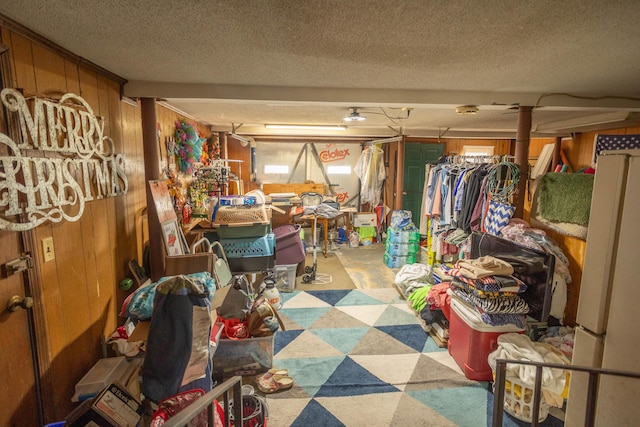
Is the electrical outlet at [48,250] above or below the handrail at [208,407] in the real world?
above

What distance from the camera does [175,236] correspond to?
291cm

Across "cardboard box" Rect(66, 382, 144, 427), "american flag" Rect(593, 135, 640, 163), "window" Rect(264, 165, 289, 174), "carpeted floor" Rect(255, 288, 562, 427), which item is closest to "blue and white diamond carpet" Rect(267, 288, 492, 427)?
"carpeted floor" Rect(255, 288, 562, 427)

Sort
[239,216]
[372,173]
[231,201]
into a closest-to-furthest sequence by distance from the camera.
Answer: [239,216]
[231,201]
[372,173]

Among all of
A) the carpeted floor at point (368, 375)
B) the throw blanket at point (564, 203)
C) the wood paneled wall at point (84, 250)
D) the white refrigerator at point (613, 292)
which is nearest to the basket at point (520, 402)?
the carpeted floor at point (368, 375)

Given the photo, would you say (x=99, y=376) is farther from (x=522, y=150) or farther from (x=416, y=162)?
(x=416, y=162)

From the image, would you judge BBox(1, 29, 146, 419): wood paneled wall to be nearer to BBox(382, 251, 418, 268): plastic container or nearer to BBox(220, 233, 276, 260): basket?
BBox(220, 233, 276, 260): basket

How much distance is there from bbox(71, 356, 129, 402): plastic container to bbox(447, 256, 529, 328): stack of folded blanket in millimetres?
2542

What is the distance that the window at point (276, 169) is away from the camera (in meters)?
7.38

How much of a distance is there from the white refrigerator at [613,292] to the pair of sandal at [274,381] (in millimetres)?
1764

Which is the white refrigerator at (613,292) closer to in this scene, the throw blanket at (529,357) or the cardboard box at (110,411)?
the throw blanket at (529,357)

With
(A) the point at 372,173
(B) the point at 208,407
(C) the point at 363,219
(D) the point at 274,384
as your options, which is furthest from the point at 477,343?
(A) the point at 372,173

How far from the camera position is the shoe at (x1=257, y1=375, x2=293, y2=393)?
238 centimetres

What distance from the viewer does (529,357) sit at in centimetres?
218

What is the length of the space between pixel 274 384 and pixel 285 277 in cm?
194
